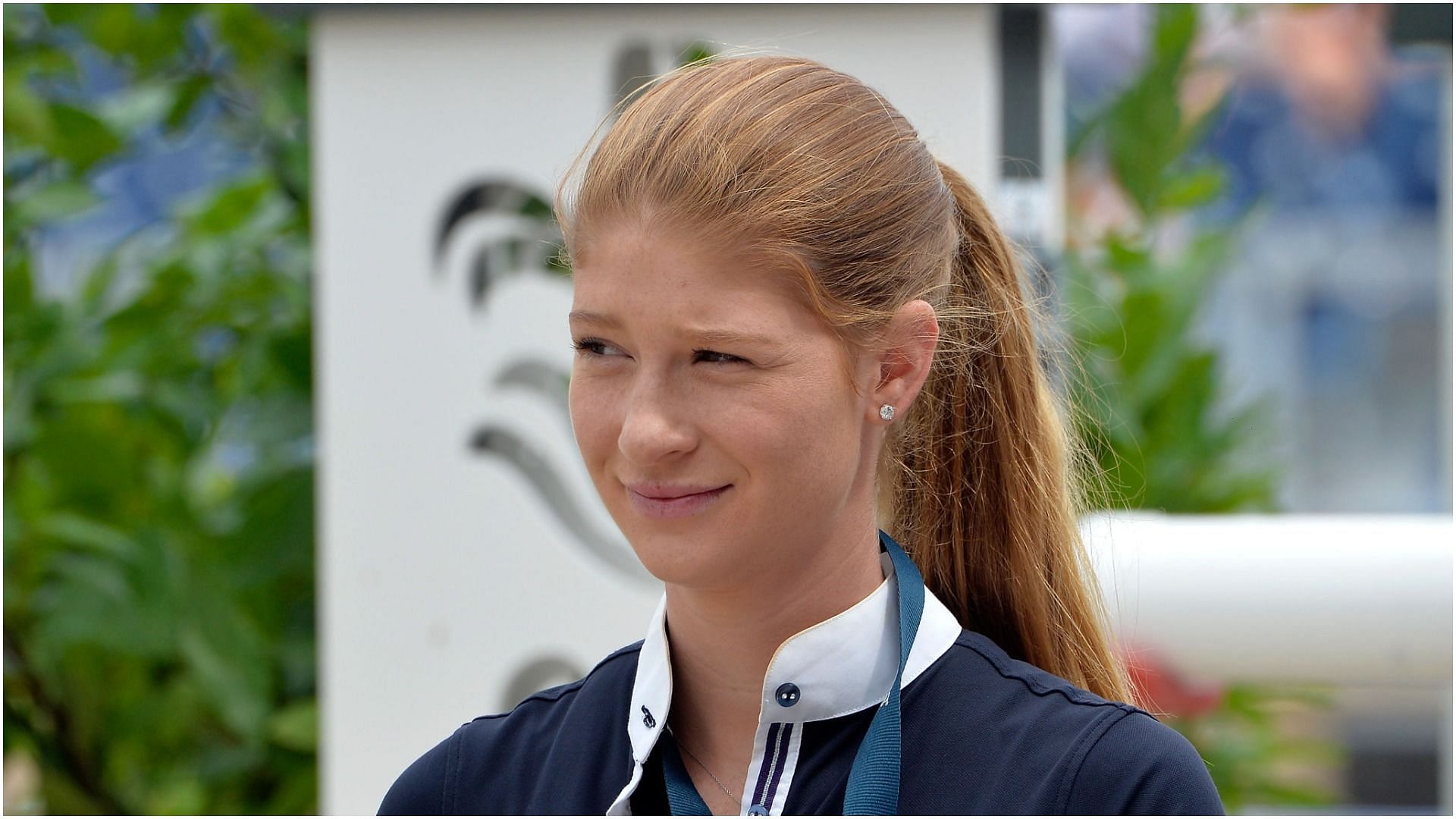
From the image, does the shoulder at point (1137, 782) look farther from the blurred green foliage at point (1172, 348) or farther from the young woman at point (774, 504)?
the blurred green foliage at point (1172, 348)

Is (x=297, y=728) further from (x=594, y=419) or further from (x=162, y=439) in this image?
(x=594, y=419)

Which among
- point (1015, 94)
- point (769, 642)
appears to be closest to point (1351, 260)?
A: point (1015, 94)

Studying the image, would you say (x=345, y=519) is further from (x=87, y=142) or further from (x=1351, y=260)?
(x=1351, y=260)

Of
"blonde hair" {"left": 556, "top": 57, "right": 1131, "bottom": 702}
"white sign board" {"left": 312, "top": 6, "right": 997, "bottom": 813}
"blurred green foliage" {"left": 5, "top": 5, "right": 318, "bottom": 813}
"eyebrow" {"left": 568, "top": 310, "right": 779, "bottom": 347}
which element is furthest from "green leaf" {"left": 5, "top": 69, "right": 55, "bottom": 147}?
"eyebrow" {"left": 568, "top": 310, "right": 779, "bottom": 347}

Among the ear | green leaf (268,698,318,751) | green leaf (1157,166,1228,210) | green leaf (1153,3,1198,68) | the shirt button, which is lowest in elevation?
green leaf (268,698,318,751)

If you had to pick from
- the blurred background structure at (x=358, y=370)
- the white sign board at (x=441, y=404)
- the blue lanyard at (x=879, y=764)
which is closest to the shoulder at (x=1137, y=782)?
the blue lanyard at (x=879, y=764)

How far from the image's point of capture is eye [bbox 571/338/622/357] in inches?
42.6

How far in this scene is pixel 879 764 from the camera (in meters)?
1.08

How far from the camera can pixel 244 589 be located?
2.47 metres

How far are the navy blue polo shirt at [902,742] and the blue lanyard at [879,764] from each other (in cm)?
1

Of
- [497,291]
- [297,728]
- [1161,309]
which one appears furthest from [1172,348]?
[297,728]

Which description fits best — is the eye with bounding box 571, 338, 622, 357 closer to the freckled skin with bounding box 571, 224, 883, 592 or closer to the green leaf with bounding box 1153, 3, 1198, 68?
the freckled skin with bounding box 571, 224, 883, 592

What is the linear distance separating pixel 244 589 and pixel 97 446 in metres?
0.31

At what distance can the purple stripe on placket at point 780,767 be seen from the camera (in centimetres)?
110
